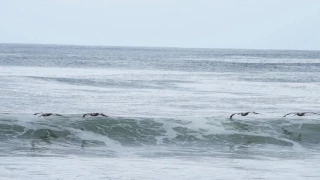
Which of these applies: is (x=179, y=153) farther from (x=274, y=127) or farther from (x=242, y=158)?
(x=274, y=127)

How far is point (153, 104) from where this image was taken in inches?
1286

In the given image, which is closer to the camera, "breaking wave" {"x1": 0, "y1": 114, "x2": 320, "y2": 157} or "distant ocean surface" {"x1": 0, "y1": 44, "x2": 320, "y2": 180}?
"distant ocean surface" {"x1": 0, "y1": 44, "x2": 320, "y2": 180}

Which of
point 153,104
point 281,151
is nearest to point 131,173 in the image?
point 281,151

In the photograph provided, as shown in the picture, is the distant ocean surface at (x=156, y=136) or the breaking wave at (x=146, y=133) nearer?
the distant ocean surface at (x=156, y=136)

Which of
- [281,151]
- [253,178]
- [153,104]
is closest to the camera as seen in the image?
[253,178]

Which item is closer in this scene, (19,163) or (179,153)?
(19,163)

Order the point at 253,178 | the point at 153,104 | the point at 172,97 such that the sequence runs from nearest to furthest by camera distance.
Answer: the point at 253,178 → the point at 153,104 → the point at 172,97

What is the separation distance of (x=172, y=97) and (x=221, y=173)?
2126 centimetres

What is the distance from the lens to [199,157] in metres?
19.0

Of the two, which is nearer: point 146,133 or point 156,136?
point 156,136

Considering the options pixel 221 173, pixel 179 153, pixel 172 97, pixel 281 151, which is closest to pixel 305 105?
pixel 172 97

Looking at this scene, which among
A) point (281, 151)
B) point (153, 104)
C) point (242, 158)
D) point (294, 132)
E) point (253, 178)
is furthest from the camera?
point (153, 104)

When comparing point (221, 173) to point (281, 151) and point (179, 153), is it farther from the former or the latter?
point (281, 151)

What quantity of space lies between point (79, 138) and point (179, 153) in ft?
14.6
